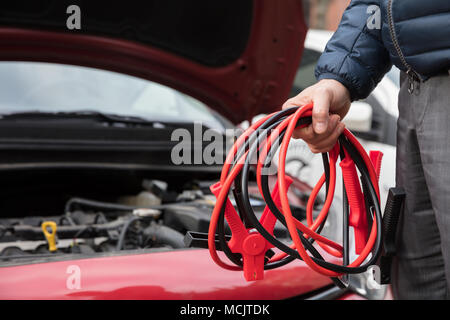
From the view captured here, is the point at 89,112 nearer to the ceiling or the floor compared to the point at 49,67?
nearer to the floor

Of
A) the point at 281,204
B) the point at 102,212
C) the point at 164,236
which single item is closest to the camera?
the point at 281,204

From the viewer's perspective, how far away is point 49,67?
1921 mm

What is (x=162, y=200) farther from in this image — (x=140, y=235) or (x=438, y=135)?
(x=438, y=135)

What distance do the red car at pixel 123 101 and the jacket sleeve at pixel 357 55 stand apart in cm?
62

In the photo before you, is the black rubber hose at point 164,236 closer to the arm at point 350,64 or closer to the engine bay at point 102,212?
the engine bay at point 102,212

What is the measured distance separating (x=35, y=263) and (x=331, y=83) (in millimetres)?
801

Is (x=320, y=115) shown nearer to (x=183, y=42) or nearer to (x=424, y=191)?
(x=424, y=191)

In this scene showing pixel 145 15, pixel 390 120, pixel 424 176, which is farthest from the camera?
pixel 390 120

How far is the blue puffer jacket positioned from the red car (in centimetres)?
64

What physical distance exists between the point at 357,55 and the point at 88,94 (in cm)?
135

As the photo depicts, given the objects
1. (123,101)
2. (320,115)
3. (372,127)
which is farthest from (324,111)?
(372,127)

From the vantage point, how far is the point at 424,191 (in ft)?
3.30

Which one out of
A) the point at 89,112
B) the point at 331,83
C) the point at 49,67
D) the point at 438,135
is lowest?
the point at 438,135
